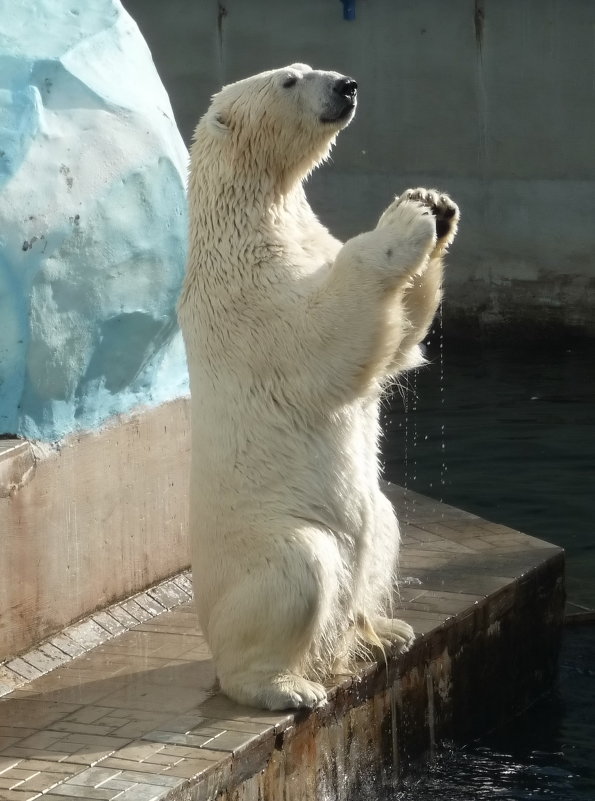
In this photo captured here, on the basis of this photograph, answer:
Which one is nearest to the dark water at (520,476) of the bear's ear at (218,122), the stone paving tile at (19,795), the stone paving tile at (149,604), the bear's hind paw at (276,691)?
the bear's hind paw at (276,691)

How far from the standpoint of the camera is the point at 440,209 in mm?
4496

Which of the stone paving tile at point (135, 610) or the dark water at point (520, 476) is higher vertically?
the stone paving tile at point (135, 610)

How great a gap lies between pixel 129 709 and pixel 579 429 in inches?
230

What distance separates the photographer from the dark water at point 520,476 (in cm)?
527

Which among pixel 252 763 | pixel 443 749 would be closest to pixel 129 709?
pixel 252 763

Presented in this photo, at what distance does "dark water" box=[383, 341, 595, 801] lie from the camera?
5.27 meters

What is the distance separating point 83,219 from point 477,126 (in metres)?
7.51

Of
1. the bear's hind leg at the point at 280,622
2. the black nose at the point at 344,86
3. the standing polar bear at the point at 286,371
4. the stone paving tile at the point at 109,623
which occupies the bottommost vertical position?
the stone paving tile at the point at 109,623

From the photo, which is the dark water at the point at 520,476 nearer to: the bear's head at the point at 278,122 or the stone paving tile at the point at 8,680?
the stone paving tile at the point at 8,680

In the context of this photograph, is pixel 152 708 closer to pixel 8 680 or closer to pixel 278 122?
pixel 8 680

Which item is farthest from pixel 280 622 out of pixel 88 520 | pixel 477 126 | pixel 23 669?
pixel 477 126

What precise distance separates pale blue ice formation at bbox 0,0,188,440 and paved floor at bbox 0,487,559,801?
884 mm

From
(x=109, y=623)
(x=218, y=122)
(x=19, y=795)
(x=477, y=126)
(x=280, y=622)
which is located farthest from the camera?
(x=477, y=126)

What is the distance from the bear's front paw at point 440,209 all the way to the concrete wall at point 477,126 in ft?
24.3
